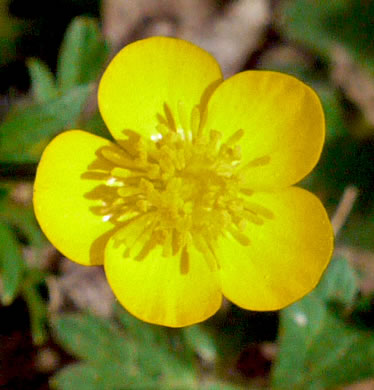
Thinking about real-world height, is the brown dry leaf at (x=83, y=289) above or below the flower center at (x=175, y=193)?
below

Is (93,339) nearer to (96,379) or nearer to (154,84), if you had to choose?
(96,379)

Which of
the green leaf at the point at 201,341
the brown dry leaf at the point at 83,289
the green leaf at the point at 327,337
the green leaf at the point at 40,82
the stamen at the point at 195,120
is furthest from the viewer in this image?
the brown dry leaf at the point at 83,289

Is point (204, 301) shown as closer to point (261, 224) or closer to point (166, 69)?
point (261, 224)

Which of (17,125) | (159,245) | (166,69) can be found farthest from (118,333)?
(166,69)

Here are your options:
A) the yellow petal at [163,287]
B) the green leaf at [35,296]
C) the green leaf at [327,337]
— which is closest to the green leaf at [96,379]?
the green leaf at [35,296]

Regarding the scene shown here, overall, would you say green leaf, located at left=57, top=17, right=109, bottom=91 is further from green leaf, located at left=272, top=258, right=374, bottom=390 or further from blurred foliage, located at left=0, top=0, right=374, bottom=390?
green leaf, located at left=272, top=258, right=374, bottom=390

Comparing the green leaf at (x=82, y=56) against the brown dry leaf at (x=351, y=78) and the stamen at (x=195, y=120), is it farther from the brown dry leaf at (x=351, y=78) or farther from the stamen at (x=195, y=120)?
the brown dry leaf at (x=351, y=78)

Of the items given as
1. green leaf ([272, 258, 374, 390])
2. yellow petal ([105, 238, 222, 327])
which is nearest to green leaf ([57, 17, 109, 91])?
yellow petal ([105, 238, 222, 327])

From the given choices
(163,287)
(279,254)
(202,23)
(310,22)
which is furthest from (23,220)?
(310,22)
